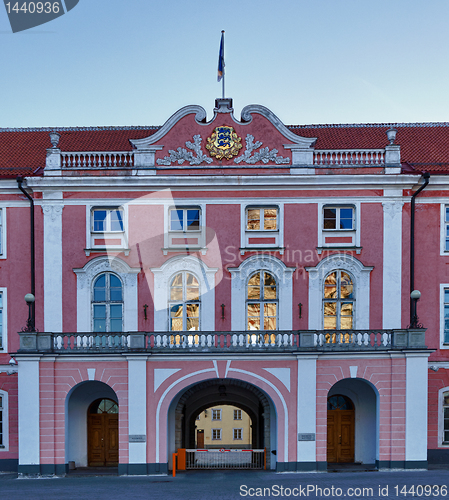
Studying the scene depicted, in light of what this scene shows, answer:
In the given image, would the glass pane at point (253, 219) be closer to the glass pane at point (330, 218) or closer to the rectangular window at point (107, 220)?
the glass pane at point (330, 218)

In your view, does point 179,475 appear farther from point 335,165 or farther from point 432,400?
point 335,165

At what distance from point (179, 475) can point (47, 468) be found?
4.33 m

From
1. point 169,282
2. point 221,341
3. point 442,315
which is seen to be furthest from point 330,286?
point 169,282

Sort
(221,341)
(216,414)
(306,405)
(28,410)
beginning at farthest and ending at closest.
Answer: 1. (216,414)
2. (221,341)
3. (306,405)
4. (28,410)

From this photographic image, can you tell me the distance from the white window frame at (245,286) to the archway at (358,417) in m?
3.51

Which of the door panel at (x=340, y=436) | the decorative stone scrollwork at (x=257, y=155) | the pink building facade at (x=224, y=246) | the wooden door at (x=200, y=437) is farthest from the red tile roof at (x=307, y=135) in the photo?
the wooden door at (x=200, y=437)

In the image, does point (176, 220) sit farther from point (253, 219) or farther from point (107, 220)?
point (253, 219)

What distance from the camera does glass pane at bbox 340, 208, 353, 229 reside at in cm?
2223

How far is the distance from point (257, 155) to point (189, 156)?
7.99ft

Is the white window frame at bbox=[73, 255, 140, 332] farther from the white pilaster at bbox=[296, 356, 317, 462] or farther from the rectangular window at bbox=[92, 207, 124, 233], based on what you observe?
the white pilaster at bbox=[296, 356, 317, 462]

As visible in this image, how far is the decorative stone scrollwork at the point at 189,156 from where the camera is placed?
2212 cm

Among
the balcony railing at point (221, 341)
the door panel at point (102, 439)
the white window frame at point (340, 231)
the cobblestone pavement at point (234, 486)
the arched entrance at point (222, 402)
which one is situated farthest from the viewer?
the door panel at point (102, 439)

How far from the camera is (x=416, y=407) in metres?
20.2

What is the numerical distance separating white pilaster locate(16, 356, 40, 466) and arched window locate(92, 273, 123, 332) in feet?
8.74
